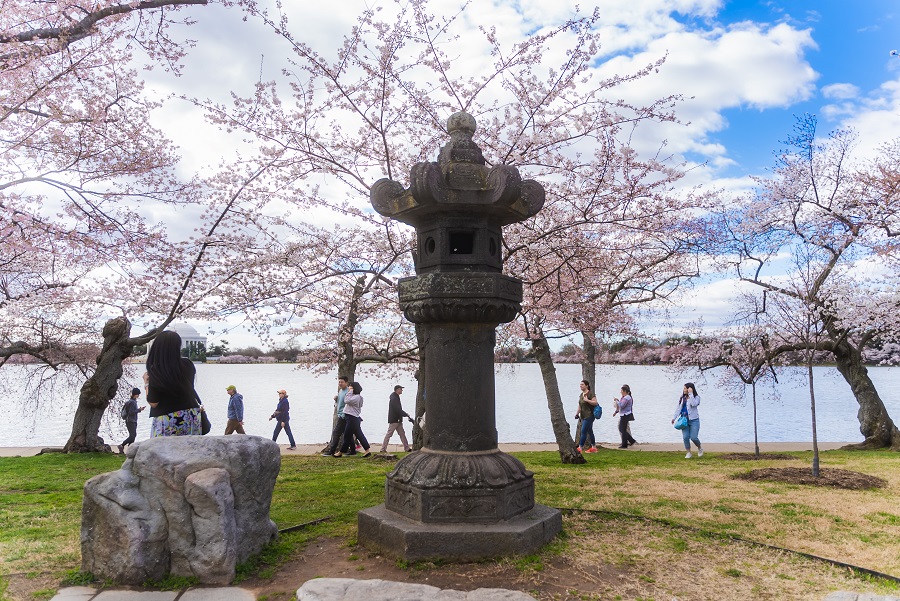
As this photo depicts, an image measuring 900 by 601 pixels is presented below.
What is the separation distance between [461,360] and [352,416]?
824 centimetres

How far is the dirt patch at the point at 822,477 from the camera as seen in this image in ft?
28.3

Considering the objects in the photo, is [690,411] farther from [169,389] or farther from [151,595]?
[151,595]

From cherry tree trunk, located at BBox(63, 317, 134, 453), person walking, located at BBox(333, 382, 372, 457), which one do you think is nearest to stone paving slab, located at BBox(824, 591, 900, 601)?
person walking, located at BBox(333, 382, 372, 457)

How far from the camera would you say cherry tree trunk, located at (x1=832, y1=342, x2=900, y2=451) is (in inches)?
596

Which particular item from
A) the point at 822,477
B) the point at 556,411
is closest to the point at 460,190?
the point at 556,411

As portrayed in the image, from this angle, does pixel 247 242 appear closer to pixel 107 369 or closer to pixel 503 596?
pixel 107 369

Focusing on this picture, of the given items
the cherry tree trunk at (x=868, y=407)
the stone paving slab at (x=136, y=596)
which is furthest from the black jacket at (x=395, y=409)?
the cherry tree trunk at (x=868, y=407)

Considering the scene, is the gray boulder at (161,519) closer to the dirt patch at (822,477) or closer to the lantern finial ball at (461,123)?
the lantern finial ball at (461,123)

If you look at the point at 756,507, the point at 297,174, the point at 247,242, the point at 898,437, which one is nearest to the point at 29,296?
the point at 247,242

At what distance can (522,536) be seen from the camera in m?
4.91

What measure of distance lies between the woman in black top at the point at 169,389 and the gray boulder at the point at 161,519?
3.37ft

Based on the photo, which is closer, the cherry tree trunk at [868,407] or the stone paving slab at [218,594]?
the stone paving slab at [218,594]

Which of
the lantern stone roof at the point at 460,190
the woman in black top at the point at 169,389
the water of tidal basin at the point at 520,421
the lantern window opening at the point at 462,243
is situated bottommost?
the water of tidal basin at the point at 520,421

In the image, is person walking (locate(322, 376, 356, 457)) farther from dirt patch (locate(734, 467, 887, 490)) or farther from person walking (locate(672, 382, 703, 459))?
dirt patch (locate(734, 467, 887, 490))
